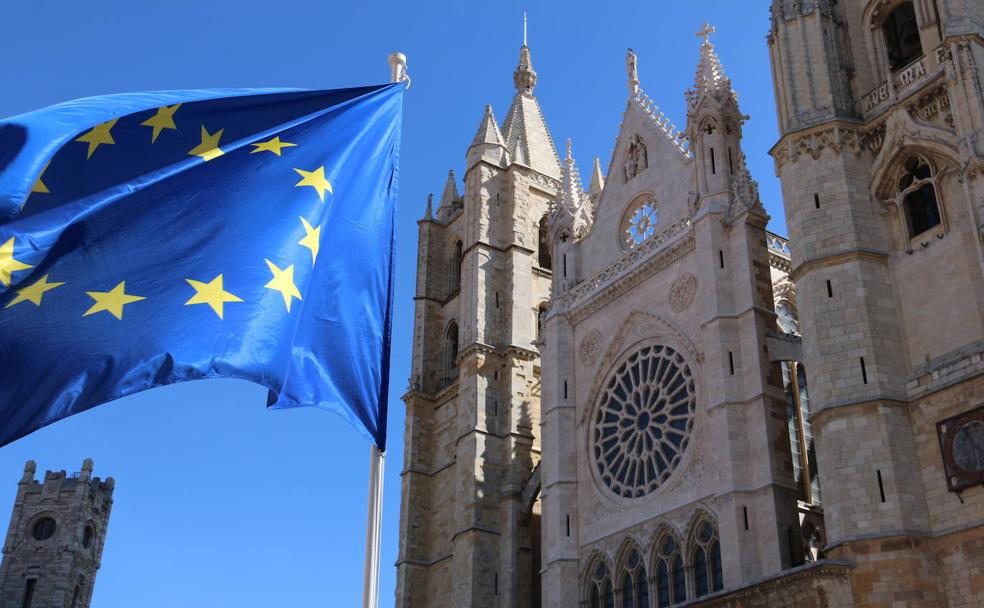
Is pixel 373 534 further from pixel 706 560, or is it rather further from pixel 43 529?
pixel 43 529

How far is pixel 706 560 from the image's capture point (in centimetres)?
2328

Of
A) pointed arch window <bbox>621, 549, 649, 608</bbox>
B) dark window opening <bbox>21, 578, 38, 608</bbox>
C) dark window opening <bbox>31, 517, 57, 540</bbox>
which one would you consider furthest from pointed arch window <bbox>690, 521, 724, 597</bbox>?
dark window opening <bbox>31, 517, 57, 540</bbox>

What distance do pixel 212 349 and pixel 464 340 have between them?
2656 centimetres

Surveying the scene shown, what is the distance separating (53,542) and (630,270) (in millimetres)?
50366

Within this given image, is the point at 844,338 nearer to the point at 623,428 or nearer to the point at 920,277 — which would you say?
the point at 920,277

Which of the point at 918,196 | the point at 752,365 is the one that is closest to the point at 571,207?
the point at 752,365

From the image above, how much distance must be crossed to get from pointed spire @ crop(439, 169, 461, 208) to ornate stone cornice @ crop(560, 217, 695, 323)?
44.3ft

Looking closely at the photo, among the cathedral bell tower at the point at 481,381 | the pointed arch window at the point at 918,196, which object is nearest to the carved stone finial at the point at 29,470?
the cathedral bell tower at the point at 481,381

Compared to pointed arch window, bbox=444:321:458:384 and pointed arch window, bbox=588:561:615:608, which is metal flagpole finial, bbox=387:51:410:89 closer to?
pointed arch window, bbox=588:561:615:608

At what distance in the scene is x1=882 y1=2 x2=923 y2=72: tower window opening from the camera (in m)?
24.2

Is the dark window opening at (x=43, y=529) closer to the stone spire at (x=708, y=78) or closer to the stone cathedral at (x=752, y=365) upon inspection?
the stone cathedral at (x=752, y=365)

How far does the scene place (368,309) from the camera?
10.5m

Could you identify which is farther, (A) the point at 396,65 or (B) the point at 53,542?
(B) the point at 53,542

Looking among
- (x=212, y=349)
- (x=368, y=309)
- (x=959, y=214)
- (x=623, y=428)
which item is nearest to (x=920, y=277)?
(x=959, y=214)
